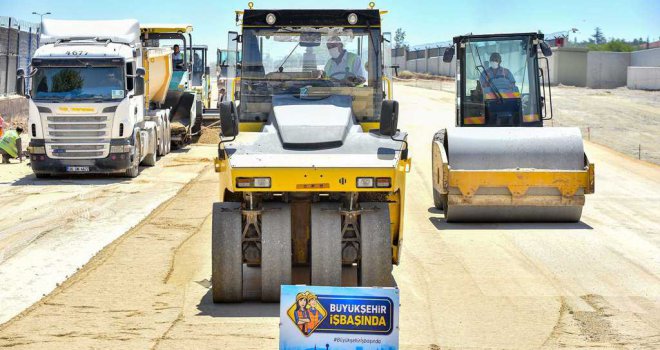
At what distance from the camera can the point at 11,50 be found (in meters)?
36.2

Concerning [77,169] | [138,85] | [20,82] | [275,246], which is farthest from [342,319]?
[138,85]

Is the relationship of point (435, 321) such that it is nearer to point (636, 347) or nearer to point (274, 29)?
point (636, 347)

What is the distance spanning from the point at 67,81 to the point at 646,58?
4783cm

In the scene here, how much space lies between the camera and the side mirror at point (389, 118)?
1020cm

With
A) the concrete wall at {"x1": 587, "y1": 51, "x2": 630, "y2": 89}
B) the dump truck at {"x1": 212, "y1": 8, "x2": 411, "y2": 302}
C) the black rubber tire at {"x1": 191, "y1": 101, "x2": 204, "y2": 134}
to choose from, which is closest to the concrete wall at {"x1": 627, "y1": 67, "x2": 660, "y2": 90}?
the concrete wall at {"x1": 587, "y1": 51, "x2": 630, "y2": 89}

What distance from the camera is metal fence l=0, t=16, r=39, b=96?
35.1 meters

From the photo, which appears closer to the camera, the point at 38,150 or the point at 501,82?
the point at 501,82

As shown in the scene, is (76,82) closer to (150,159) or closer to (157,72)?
(150,159)

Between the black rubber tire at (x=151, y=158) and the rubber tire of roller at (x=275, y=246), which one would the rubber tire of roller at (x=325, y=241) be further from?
the black rubber tire at (x=151, y=158)

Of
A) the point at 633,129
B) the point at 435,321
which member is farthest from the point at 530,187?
the point at 633,129

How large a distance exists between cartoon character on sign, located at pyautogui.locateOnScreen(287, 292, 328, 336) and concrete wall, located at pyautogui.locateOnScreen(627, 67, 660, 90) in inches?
2063

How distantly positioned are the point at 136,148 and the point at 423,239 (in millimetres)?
10693

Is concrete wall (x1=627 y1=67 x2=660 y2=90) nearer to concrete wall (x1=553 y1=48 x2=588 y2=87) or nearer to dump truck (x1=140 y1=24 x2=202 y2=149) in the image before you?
concrete wall (x1=553 y1=48 x2=588 y2=87)

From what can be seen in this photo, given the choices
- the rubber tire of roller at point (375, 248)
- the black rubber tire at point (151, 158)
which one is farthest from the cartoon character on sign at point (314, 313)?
the black rubber tire at point (151, 158)
